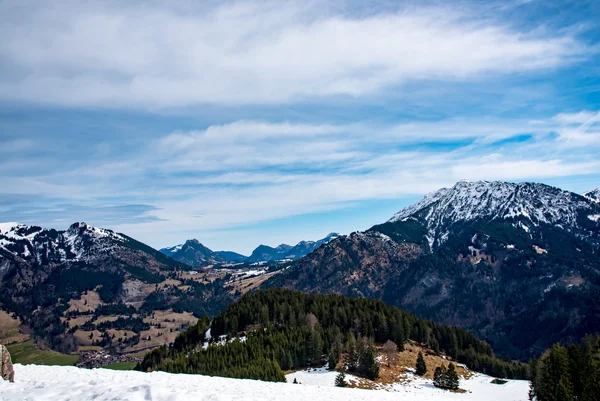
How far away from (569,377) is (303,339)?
68932 mm

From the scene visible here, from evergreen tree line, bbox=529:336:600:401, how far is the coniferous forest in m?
36.1

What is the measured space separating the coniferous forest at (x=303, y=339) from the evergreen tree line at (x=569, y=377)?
36059mm

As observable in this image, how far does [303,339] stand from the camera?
120562 mm

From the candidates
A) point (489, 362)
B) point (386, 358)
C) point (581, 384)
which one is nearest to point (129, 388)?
point (581, 384)

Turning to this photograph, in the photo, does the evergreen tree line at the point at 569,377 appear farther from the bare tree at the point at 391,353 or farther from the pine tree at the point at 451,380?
the bare tree at the point at 391,353

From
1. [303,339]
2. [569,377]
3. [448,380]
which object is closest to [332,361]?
[303,339]

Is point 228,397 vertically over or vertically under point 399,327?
over

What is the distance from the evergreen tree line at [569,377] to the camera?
66562mm

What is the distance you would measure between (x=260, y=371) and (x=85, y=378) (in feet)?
188

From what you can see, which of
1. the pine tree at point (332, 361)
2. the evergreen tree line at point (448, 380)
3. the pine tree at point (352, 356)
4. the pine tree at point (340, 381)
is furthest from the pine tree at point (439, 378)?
the pine tree at point (340, 381)

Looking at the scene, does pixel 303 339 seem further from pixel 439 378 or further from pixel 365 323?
pixel 439 378

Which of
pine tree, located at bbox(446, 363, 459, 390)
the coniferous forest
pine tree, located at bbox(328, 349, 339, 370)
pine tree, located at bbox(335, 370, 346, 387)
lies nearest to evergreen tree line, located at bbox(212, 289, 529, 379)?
the coniferous forest

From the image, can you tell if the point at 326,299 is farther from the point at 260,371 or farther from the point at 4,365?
the point at 4,365

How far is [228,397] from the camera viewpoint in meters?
29.2
